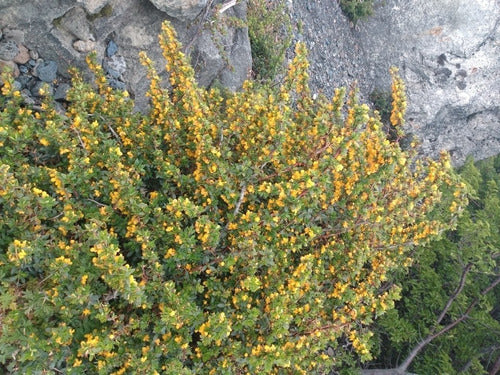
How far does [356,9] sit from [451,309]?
18.9ft

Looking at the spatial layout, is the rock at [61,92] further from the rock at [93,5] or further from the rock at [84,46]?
the rock at [93,5]

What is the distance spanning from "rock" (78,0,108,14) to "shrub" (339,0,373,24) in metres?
5.70

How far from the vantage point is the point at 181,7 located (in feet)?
13.5

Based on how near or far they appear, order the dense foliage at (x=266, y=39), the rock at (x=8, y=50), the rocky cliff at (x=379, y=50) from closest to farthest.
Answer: the rock at (x=8, y=50)
the rocky cliff at (x=379, y=50)
the dense foliage at (x=266, y=39)

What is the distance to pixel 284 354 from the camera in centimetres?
277

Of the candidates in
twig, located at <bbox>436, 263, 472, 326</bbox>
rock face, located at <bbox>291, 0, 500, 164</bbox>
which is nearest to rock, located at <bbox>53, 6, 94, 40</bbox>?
twig, located at <bbox>436, 263, 472, 326</bbox>

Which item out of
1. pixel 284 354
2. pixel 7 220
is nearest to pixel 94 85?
pixel 7 220

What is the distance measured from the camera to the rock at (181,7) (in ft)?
13.2

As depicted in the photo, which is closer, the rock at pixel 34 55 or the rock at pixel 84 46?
the rock at pixel 34 55

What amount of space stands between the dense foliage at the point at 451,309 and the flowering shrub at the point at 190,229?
167 centimetres

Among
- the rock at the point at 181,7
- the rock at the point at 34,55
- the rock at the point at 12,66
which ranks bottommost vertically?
the rock at the point at 12,66

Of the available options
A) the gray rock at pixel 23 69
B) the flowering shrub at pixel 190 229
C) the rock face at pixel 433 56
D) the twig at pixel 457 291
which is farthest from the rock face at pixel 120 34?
the rock face at pixel 433 56

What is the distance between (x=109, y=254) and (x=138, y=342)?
79 cm

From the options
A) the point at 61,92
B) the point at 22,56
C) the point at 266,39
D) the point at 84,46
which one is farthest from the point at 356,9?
the point at 22,56
